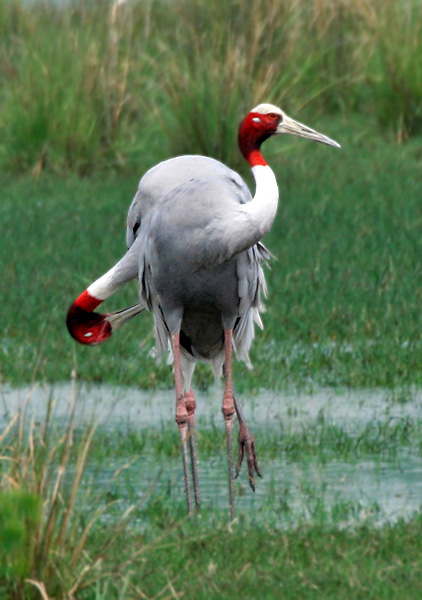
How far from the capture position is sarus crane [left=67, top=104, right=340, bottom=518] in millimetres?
5277

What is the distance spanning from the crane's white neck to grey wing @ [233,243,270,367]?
35cm

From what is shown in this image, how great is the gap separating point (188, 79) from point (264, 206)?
22.7 ft

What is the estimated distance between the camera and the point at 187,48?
1417cm

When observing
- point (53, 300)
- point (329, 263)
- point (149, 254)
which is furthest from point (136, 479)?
point (329, 263)

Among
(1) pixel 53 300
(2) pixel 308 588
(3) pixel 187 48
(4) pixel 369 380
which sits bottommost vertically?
(2) pixel 308 588

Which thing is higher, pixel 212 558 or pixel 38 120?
pixel 38 120

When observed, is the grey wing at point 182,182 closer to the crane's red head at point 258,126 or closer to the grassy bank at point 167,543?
the crane's red head at point 258,126

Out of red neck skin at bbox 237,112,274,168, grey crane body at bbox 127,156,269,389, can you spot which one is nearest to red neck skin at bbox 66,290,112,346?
grey crane body at bbox 127,156,269,389

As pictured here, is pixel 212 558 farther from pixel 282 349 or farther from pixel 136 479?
pixel 282 349

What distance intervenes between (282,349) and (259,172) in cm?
228

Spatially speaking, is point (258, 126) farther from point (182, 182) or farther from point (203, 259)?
point (203, 259)

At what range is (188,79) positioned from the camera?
11.9 m

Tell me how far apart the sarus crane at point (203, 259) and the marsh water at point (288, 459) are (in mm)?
155

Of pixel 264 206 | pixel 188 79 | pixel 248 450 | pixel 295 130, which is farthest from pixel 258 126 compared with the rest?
pixel 188 79
